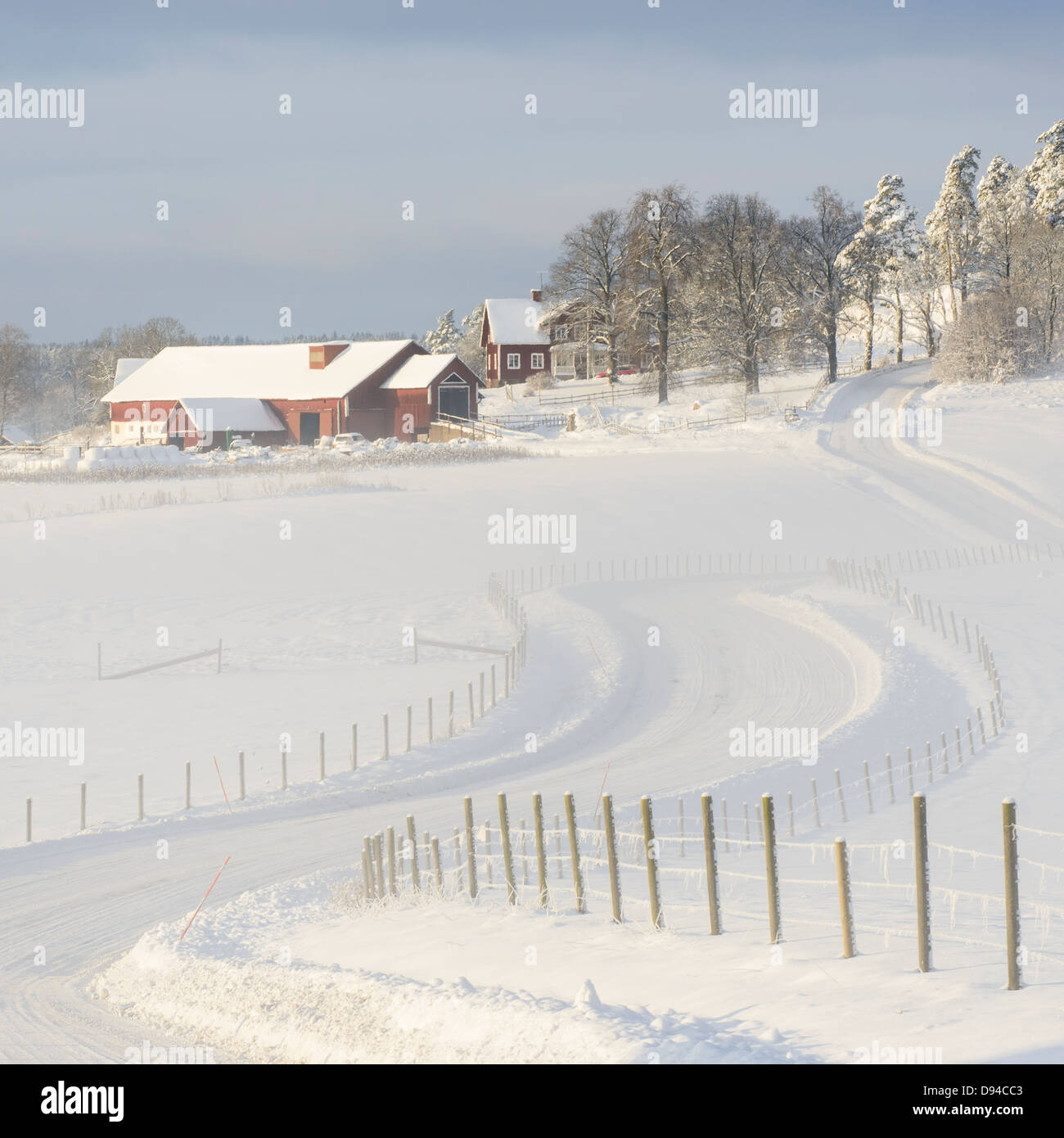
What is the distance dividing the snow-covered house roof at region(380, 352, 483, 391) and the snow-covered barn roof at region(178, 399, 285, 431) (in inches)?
320

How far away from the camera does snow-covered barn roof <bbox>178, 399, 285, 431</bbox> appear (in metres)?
77.2

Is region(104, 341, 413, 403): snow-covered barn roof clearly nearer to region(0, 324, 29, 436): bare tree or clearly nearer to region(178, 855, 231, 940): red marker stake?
region(0, 324, 29, 436): bare tree

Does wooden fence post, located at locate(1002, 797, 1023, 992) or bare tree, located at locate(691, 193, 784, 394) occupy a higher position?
bare tree, located at locate(691, 193, 784, 394)

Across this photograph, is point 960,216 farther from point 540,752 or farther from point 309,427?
point 540,752

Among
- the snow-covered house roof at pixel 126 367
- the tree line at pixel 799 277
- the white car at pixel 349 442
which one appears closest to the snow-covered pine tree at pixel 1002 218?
the tree line at pixel 799 277

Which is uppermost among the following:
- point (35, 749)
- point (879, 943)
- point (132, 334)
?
point (132, 334)

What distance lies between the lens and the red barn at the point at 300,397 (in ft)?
258

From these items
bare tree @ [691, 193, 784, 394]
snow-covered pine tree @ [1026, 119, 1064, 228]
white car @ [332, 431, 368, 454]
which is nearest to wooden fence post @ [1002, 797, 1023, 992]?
white car @ [332, 431, 368, 454]

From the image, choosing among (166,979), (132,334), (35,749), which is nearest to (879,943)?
(166,979)

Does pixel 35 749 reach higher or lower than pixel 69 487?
lower

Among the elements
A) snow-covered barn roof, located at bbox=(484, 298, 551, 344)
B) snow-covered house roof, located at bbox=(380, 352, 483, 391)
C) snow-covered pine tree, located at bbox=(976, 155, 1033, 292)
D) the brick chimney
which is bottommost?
snow-covered house roof, located at bbox=(380, 352, 483, 391)
